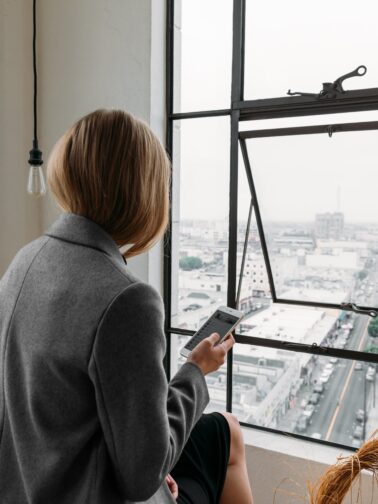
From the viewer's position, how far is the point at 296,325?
188 centimetres

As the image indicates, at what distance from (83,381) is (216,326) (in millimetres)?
570

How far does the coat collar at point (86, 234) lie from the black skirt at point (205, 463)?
2.13 feet

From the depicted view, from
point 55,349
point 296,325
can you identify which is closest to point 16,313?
point 55,349

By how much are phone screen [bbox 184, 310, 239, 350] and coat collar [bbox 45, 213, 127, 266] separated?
479 millimetres

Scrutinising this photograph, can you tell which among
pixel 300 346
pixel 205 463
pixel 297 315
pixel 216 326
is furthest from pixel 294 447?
pixel 216 326

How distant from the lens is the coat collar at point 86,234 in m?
0.87

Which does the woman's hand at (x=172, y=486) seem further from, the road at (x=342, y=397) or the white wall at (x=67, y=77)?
the white wall at (x=67, y=77)

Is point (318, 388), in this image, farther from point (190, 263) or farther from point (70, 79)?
point (70, 79)

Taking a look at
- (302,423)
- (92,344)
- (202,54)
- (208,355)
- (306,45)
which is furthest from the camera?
(202,54)

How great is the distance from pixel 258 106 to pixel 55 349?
4.24 feet

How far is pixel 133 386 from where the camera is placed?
2.61 feet

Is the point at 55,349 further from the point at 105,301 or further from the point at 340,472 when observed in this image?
the point at 340,472

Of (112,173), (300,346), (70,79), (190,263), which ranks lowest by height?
(300,346)

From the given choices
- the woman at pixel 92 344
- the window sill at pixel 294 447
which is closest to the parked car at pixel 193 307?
the window sill at pixel 294 447
